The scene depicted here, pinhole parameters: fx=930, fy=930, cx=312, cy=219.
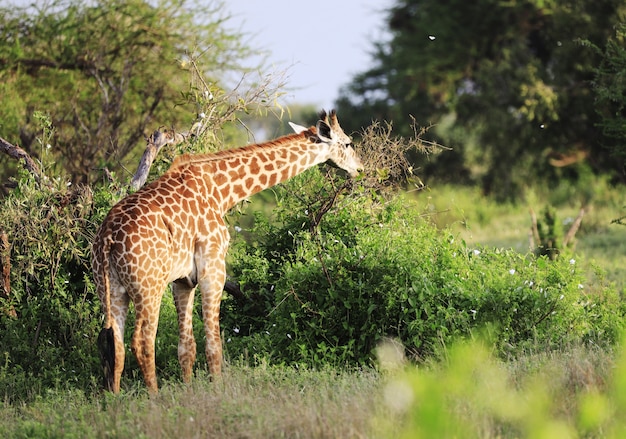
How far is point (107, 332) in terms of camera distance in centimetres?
698

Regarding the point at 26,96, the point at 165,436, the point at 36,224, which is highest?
the point at 26,96

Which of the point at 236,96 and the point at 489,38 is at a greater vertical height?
the point at 489,38

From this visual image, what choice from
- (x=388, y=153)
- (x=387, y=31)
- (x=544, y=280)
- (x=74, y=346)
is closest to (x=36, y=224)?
(x=74, y=346)

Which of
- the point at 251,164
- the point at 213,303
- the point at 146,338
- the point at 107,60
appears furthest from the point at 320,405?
the point at 107,60

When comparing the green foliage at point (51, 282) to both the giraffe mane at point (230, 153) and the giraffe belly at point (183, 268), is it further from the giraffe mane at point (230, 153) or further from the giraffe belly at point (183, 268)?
the giraffe mane at point (230, 153)

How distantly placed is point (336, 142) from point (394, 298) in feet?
5.05

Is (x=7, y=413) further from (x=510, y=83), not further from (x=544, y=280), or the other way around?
(x=510, y=83)

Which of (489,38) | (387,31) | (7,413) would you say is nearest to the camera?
(7,413)

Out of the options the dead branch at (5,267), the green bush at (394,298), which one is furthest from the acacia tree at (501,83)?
the dead branch at (5,267)

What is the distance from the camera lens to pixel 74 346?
856 centimetres

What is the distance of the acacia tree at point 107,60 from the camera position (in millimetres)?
16906

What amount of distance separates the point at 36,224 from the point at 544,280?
4865 millimetres

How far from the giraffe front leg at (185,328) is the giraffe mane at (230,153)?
1022mm

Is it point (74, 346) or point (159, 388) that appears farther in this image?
point (74, 346)
